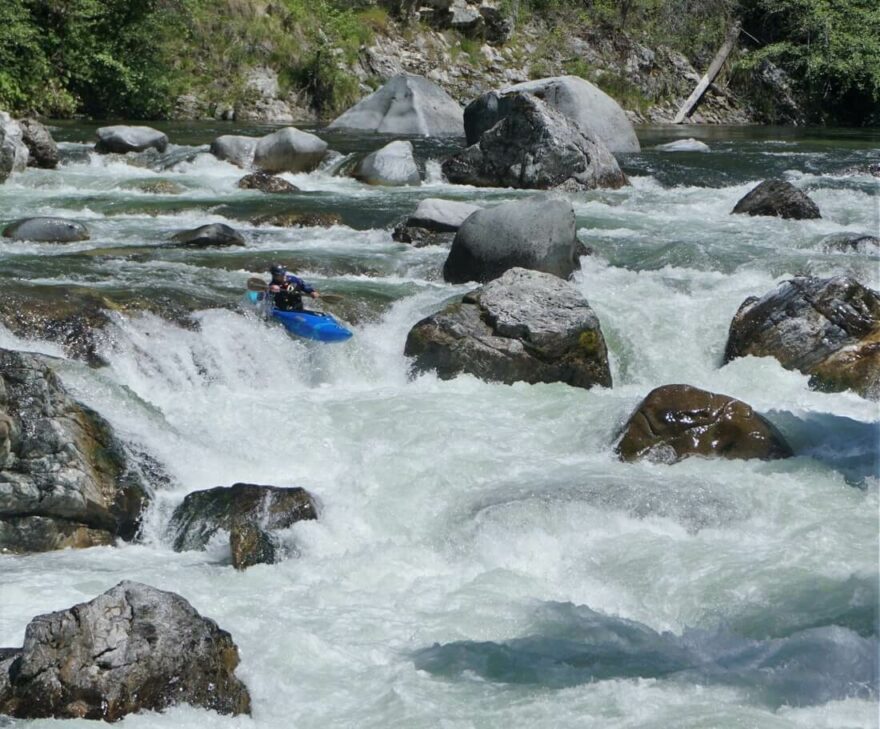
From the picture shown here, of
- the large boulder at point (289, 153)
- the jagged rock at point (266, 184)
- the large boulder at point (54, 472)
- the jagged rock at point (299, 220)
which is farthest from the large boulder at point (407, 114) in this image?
the large boulder at point (54, 472)

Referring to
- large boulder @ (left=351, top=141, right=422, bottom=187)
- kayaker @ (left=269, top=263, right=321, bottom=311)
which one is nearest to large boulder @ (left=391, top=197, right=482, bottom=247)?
kayaker @ (left=269, top=263, right=321, bottom=311)

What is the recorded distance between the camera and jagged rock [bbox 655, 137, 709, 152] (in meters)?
20.8

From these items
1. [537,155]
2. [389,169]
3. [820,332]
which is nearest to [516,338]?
[820,332]

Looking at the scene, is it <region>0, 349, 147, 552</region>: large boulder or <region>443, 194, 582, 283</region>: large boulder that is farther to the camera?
<region>443, 194, 582, 283</region>: large boulder

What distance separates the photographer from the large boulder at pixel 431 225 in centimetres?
1303

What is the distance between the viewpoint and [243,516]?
668 centimetres

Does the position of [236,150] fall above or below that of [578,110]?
below

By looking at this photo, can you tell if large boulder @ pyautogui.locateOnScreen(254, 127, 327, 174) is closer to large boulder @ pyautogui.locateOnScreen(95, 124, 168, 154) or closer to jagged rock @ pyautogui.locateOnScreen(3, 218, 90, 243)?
large boulder @ pyautogui.locateOnScreen(95, 124, 168, 154)

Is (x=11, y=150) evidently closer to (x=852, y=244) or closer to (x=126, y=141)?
(x=126, y=141)

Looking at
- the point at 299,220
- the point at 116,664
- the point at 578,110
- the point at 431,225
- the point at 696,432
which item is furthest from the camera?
the point at 578,110

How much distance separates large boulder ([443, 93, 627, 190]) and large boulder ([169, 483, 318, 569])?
1046 cm

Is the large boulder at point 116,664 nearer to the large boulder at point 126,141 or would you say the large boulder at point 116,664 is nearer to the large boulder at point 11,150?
the large boulder at point 11,150

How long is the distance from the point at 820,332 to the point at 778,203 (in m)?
4.98

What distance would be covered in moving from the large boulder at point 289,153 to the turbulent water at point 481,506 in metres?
4.32
